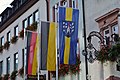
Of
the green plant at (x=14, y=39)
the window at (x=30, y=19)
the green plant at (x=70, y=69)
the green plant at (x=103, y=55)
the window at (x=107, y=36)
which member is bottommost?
the green plant at (x=70, y=69)

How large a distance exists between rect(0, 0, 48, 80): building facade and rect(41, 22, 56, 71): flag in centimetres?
579

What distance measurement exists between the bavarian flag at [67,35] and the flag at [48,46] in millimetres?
1542

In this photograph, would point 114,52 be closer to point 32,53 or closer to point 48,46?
point 48,46

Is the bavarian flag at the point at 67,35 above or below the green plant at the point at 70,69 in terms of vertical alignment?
above

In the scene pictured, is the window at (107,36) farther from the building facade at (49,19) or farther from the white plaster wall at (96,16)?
the white plaster wall at (96,16)

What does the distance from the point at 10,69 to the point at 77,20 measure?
602 inches

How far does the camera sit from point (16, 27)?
34.7 metres

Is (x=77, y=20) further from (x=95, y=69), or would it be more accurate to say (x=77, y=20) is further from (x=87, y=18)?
(x=95, y=69)

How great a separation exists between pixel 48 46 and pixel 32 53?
2.50m

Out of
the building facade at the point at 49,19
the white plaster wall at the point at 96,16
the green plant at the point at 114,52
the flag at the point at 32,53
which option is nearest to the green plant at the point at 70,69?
the building facade at the point at 49,19

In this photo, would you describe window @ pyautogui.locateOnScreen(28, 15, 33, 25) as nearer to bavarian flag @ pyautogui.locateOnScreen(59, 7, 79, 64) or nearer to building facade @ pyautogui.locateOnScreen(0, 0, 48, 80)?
building facade @ pyautogui.locateOnScreen(0, 0, 48, 80)

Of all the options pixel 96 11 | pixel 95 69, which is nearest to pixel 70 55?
pixel 95 69

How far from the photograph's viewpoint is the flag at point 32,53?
78.2 feet

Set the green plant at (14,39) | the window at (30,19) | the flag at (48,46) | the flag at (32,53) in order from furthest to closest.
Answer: the green plant at (14,39), the window at (30,19), the flag at (32,53), the flag at (48,46)
